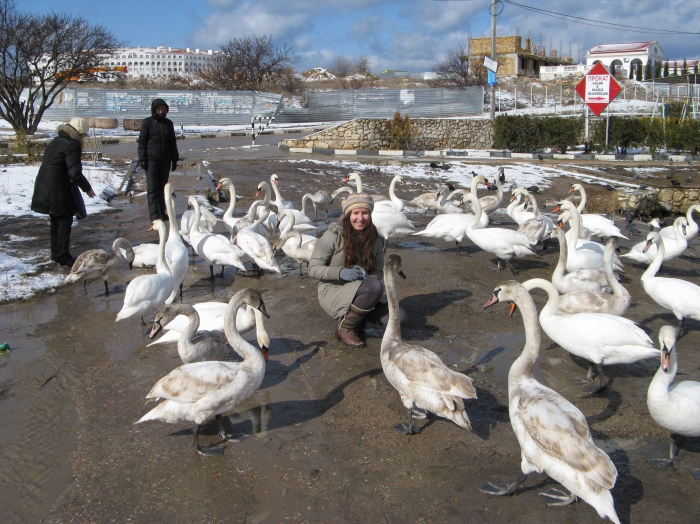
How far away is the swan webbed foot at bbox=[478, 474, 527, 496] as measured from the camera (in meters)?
3.42

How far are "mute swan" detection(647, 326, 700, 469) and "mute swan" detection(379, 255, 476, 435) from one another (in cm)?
114

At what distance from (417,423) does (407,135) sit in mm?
21792

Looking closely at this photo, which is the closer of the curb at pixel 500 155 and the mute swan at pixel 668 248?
the mute swan at pixel 668 248

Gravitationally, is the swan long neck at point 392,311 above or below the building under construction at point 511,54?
below

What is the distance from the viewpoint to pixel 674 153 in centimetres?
2306

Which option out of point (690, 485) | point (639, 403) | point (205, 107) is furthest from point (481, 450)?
point (205, 107)

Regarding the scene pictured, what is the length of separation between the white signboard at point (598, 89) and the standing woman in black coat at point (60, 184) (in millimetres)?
18584

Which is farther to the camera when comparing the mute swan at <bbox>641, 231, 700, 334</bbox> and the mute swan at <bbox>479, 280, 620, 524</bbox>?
the mute swan at <bbox>641, 231, 700, 334</bbox>

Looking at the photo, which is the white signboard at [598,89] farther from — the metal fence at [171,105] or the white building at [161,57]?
the white building at [161,57]

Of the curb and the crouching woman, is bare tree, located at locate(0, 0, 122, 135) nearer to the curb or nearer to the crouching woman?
the curb

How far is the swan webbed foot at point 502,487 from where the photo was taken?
11.2 feet

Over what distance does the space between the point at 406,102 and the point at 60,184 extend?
26.5 metres

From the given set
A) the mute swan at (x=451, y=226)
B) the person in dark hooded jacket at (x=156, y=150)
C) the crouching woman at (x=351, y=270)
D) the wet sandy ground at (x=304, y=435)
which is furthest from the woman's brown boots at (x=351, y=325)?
the person in dark hooded jacket at (x=156, y=150)

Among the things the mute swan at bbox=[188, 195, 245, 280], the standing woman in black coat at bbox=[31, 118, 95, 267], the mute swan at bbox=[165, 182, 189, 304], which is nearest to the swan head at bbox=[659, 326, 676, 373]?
the mute swan at bbox=[165, 182, 189, 304]
